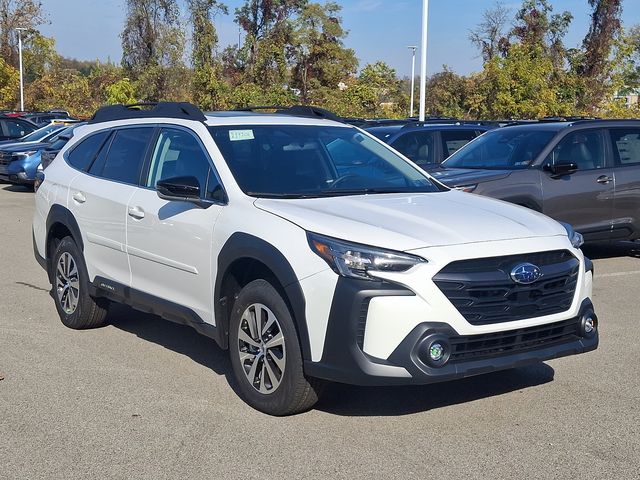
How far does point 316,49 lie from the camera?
117 feet

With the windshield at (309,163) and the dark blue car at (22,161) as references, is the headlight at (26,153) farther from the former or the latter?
the windshield at (309,163)

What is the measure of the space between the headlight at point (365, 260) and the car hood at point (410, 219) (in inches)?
1.9

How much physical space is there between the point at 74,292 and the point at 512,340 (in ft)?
12.7

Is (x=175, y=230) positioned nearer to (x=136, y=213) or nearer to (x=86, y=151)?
(x=136, y=213)

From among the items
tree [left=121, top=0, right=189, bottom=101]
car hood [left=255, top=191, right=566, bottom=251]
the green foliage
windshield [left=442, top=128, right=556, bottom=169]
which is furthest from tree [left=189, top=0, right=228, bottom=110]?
car hood [left=255, top=191, right=566, bottom=251]

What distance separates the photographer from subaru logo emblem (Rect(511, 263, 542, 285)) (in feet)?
14.9

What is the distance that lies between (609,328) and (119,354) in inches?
157

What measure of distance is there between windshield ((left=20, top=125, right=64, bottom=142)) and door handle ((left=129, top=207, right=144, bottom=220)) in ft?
53.1

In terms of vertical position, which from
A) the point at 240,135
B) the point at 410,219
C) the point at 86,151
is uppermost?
the point at 240,135

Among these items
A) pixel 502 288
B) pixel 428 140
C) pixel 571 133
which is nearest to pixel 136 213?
pixel 502 288

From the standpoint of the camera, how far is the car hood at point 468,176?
9.59 meters

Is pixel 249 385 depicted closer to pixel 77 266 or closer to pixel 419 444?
pixel 419 444

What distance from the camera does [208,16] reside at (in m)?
35.2

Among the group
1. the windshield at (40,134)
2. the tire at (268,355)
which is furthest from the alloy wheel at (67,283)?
the windshield at (40,134)
